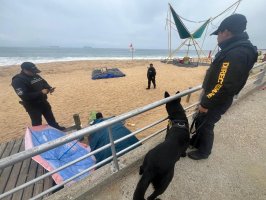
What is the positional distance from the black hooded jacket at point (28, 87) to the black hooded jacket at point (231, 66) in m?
4.26

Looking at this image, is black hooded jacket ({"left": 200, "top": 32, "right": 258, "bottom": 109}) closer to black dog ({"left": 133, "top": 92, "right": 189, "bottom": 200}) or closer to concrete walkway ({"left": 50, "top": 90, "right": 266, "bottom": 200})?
black dog ({"left": 133, "top": 92, "right": 189, "bottom": 200})

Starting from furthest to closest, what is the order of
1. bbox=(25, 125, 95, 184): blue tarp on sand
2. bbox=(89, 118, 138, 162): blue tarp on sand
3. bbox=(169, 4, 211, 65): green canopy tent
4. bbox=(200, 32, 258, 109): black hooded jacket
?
bbox=(169, 4, 211, 65): green canopy tent
bbox=(89, 118, 138, 162): blue tarp on sand
bbox=(25, 125, 95, 184): blue tarp on sand
bbox=(200, 32, 258, 109): black hooded jacket

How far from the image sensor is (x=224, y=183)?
232 centimetres

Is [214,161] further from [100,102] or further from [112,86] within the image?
[112,86]

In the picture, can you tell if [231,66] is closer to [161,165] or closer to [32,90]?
[161,165]

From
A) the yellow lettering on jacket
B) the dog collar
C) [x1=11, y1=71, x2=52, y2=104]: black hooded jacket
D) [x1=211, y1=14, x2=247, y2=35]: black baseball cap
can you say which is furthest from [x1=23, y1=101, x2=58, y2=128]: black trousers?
→ [x1=211, y1=14, x2=247, y2=35]: black baseball cap

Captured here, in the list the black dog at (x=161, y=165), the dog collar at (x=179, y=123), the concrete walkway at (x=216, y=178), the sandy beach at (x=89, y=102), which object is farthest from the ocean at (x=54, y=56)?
the black dog at (x=161, y=165)

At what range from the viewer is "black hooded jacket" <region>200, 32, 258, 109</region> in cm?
196

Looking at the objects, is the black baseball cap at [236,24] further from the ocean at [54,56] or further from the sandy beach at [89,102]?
the ocean at [54,56]

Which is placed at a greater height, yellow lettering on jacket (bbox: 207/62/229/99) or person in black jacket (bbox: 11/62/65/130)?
yellow lettering on jacket (bbox: 207/62/229/99)

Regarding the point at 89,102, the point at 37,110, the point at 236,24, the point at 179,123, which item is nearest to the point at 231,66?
the point at 236,24

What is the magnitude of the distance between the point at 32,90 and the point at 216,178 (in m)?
4.63

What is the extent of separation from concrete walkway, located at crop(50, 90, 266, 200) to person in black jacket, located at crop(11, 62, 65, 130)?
10.4ft

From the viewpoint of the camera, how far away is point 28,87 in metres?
4.34
